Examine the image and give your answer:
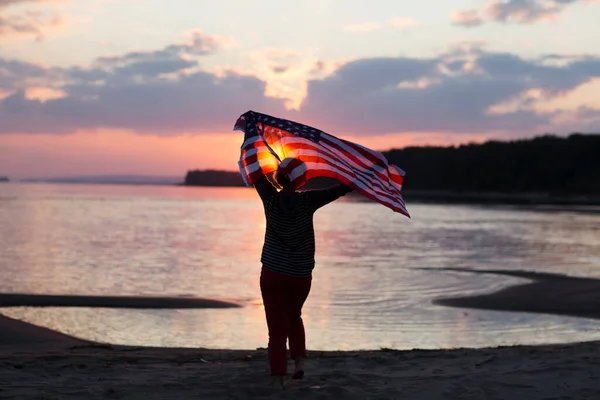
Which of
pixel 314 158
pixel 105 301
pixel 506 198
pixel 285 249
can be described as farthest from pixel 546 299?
pixel 506 198

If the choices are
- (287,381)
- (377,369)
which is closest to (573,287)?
(377,369)

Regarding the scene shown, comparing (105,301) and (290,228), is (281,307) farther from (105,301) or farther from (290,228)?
(105,301)

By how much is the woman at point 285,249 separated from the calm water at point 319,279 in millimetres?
5018

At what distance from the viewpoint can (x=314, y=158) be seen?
6906 mm

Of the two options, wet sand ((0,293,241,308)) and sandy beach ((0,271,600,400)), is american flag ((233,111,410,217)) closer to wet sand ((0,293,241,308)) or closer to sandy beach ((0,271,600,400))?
sandy beach ((0,271,600,400))

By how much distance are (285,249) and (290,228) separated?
0.19 metres

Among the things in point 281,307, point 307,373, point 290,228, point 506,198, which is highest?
point 506,198

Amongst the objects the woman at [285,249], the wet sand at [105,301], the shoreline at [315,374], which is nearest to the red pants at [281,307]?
the woman at [285,249]

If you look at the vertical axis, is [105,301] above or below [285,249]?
below

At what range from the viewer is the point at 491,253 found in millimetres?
30297

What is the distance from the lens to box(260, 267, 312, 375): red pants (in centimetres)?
668

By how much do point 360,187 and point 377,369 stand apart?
2681mm

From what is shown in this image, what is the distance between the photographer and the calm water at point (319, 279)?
13.0 meters

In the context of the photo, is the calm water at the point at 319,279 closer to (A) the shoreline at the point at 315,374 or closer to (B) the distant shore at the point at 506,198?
(A) the shoreline at the point at 315,374
